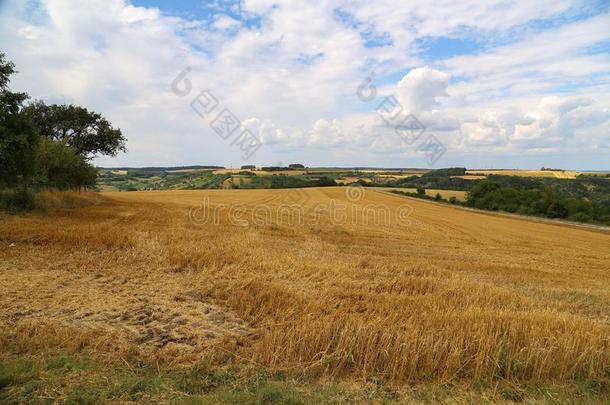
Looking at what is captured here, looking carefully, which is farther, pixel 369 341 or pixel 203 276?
pixel 203 276

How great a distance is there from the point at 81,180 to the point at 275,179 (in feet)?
213

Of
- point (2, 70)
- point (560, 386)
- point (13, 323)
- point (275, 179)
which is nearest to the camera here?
point (560, 386)

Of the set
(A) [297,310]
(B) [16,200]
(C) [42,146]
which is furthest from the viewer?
(C) [42,146]

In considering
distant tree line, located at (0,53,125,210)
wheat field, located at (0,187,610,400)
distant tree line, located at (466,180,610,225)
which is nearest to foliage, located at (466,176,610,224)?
distant tree line, located at (466,180,610,225)

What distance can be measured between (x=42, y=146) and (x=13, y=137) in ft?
37.0

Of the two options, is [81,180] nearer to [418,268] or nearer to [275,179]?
[418,268]

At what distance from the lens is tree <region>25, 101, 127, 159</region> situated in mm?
43844

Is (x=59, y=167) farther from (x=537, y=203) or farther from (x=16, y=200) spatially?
(x=537, y=203)

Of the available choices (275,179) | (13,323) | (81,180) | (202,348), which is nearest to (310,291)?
(202,348)

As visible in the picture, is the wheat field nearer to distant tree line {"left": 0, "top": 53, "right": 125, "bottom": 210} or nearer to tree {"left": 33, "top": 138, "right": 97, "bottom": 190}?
distant tree line {"left": 0, "top": 53, "right": 125, "bottom": 210}

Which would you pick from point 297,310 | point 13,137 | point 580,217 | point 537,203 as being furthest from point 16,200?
point 537,203

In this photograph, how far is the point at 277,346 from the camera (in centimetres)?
586

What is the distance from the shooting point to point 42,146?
26547mm

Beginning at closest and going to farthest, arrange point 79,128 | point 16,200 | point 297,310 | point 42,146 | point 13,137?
point 297,310, point 13,137, point 16,200, point 42,146, point 79,128
